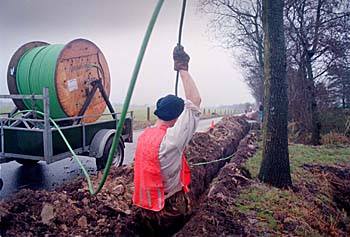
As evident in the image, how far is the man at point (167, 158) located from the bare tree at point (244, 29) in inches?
58.3

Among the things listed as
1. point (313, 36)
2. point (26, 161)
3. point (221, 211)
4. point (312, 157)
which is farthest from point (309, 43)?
point (26, 161)

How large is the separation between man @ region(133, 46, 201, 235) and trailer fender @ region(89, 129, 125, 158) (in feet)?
4.06

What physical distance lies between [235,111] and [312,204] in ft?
4.37

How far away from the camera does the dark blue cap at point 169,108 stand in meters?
1.49

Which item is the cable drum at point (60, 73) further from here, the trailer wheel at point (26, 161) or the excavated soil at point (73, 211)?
the excavated soil at point (73, 211)

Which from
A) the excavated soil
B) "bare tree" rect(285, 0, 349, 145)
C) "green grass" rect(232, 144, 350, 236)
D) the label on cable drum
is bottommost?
"green grass" rect(232, 144, 350, 236)

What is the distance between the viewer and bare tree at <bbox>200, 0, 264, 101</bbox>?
10.1 feet

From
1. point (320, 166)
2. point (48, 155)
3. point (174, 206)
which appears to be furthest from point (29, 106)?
point (320, 166)

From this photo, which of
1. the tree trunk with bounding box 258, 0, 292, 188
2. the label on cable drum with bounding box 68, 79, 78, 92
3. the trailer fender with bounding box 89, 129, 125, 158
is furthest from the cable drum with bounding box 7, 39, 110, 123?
the tree trunk with bounding box 258, 0, 292, 188

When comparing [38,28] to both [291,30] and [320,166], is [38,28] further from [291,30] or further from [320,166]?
[320,166]

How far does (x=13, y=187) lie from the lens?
2.26 metres

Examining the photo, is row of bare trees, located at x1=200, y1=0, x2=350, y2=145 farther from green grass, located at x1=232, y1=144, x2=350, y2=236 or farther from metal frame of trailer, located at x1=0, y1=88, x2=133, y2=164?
metal frame of trailer, located at x1=0, y1=88, x2=133, y2=164

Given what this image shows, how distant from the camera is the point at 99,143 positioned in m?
2.82

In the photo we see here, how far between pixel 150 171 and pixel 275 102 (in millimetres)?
2064
